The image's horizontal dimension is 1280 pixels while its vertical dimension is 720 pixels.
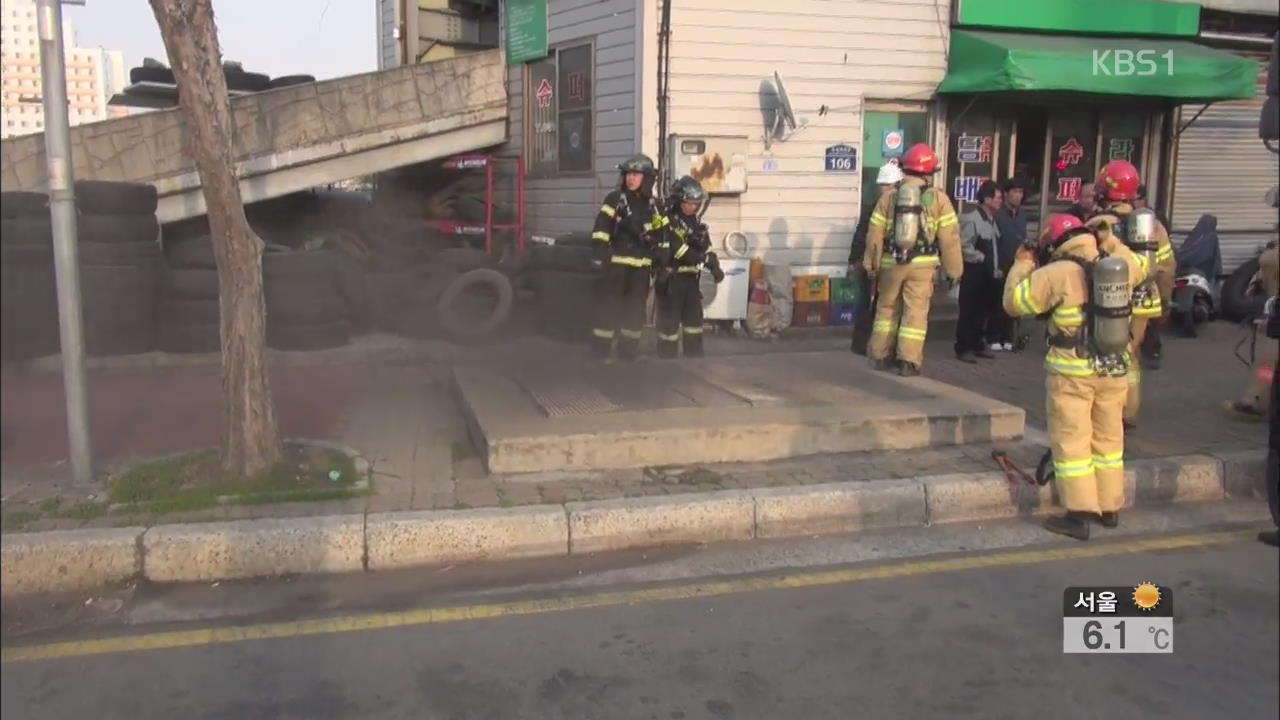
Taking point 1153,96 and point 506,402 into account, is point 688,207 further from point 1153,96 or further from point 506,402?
point 1153,96

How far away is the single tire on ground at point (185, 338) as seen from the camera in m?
9.04

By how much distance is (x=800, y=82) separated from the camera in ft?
36.8

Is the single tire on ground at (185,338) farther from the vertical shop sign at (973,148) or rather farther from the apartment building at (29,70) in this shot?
the vertical shop sign at (973,148)

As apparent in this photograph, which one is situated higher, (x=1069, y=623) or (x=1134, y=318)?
(x=1134, y=318)

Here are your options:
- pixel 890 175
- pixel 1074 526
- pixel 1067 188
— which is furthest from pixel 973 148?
pixel 1074 526

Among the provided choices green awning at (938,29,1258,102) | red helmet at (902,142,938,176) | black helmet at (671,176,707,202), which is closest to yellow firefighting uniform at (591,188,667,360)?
black helmet at (671,176,707,202)

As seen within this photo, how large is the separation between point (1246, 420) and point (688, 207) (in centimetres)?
479

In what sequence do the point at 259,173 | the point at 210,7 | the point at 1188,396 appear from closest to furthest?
the point at 210,7, the point at 1188,396, the point at 259,173

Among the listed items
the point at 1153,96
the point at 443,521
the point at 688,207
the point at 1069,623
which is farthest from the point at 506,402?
the point at 1153,96

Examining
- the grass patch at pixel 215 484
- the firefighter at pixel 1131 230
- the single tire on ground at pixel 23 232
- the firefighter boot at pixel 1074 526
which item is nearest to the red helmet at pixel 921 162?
the firefighter at pixel 1131 230

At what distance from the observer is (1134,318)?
672 cm

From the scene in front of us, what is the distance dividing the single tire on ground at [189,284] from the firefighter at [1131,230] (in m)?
7.24

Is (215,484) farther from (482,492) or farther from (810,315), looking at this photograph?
(810,315)

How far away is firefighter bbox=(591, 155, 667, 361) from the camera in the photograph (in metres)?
8.64
